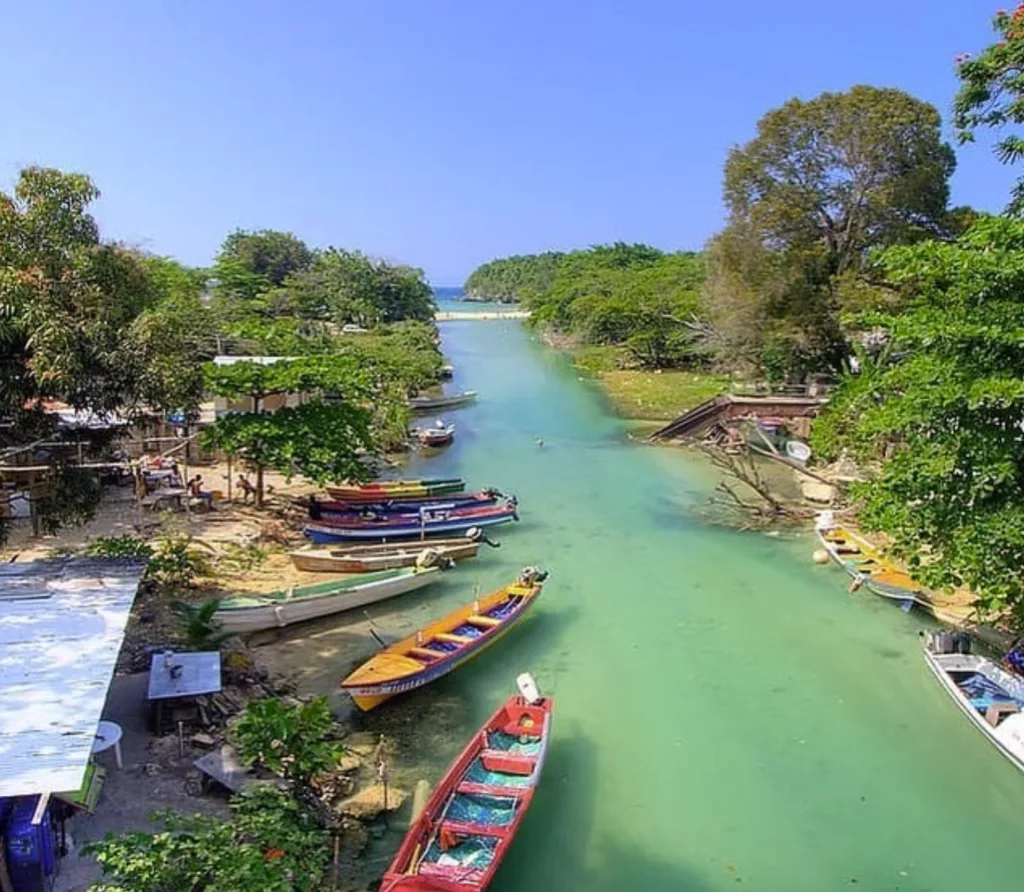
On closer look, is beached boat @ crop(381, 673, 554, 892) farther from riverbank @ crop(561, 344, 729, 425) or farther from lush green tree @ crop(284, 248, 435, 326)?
lush green tree @ crop(284, 248, 435, 326)

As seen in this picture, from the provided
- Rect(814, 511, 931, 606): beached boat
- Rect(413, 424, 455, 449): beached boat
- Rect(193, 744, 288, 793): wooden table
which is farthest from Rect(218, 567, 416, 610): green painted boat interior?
Rect(413, 424, 455, 449): beached boat

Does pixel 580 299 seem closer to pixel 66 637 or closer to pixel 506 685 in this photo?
pixel 506 685

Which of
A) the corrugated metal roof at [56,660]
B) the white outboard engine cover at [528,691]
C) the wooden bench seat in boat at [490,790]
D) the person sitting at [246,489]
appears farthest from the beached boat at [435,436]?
the wooden bench seat in boat at [490,790]

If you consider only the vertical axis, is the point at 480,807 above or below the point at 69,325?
below

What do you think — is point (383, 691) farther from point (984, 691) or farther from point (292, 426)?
point (984, 691)

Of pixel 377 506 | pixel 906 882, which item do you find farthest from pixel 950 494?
pixel 377 506

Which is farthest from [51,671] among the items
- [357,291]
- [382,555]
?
[357,291]
